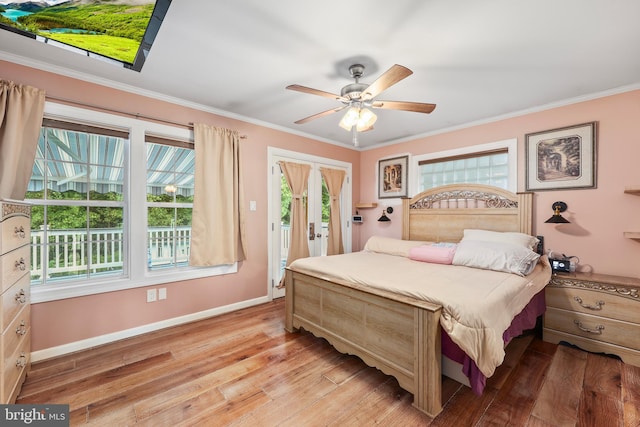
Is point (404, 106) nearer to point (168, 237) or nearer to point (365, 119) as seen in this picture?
point (365, 119)

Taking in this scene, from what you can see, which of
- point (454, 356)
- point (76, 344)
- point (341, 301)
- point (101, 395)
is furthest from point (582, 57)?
point (76, 344)

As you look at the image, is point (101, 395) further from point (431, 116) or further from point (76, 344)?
point (431, 116)

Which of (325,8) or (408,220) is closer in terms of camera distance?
(325,8)

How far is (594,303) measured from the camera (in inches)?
95.6

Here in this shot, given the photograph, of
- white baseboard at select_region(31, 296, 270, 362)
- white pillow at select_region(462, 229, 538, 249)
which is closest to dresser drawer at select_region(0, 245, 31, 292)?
white baseboard at select_region(31, 296, 270, 362)

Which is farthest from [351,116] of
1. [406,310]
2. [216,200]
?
[216,200]

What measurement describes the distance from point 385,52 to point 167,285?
121 inches

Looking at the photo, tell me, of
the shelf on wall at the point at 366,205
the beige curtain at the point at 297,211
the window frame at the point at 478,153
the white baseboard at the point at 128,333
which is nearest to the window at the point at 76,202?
the white baseboard at the point at 128,333

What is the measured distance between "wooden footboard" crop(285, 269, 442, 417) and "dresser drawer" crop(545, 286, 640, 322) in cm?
179

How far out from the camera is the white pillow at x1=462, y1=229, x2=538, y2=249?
2.83m

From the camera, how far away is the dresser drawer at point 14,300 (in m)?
1.52

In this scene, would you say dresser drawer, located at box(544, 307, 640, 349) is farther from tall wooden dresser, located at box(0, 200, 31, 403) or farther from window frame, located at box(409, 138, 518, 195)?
tall wooden dresser, located at box(0, 200, 31, 403)

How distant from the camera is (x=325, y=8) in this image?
1636mm

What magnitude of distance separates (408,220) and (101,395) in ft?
12.4
